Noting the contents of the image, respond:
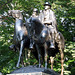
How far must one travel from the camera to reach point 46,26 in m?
9.00

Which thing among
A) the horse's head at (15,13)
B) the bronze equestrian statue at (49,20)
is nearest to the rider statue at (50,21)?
the bronze equestrian statue at (49,20)

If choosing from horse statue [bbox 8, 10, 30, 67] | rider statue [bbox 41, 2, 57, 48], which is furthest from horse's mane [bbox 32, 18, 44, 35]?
horse statue [bbox 8, 10, 30, 67]

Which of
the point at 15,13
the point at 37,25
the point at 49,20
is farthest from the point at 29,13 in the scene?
the point at 37,25

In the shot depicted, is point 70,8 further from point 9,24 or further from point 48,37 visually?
point 48,37

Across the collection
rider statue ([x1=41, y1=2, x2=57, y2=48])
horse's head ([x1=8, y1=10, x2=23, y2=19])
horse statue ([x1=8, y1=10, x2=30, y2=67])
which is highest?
horse's head ([x1=8, y1=10, x2=23, y2=19])

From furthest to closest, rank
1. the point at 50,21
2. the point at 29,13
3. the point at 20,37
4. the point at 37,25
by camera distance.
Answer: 1. the point at 29,13
2. the point at 50,21
3. the point at 20,37
4. the point at 37,25

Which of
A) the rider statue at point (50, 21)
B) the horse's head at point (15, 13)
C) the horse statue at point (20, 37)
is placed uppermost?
the horse's head at point (15, 13)

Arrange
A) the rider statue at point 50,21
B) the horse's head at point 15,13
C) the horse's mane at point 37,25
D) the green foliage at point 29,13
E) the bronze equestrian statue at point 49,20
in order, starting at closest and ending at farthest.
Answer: the horse's mane at point 37,25, the rider statue at point 50,21, the bronze equestrian statue at point 49,20, the horse's head at point 15,13, the green foliage at point 29,13

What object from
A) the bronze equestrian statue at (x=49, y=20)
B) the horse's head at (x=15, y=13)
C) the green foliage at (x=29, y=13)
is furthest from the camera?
the green foliage at (x=29, y=13)

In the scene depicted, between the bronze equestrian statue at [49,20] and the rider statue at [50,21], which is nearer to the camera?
the rider statue at [50,21]

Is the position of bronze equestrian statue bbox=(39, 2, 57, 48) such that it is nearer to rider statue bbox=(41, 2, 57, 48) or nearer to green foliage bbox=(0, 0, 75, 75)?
rider statue bbox=(41, 2, 57, 48)

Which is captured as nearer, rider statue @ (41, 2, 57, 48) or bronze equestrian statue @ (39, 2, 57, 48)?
rider statue @ (41, 2, 57, 48)

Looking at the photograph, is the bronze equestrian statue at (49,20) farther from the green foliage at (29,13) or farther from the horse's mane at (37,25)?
the green foliage at (29,13)

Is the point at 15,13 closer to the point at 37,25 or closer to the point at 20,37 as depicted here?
the point at 20,37
